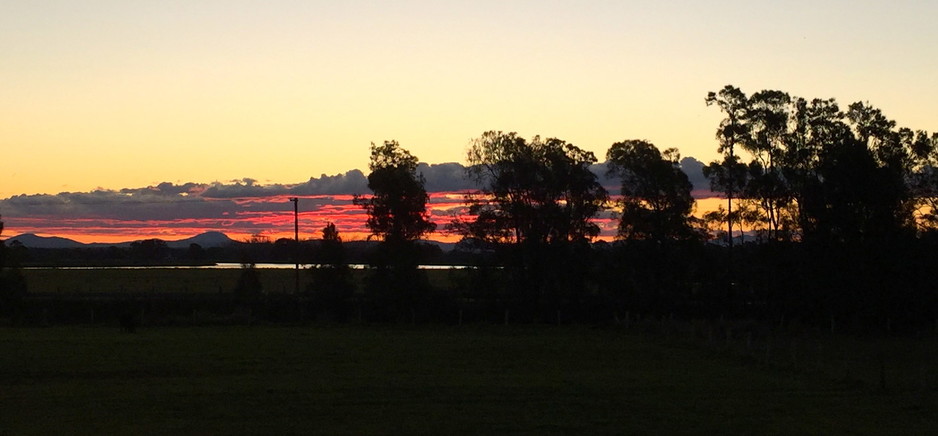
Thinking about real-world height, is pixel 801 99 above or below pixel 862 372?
above

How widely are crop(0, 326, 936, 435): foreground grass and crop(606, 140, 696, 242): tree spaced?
22.9 m

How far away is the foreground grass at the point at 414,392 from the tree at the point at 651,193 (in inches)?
900

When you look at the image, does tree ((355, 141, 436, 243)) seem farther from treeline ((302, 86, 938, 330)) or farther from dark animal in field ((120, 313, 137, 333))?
dark animal in field ((120, 313, 137, 333))

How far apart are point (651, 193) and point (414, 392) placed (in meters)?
42.9

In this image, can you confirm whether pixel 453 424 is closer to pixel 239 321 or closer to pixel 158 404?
pixel 158 404

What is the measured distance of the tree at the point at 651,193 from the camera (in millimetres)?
65375

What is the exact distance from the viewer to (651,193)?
218 feet

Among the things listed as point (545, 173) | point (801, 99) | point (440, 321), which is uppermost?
point (801, 99)

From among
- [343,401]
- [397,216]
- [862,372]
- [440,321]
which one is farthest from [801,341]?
[343,401]

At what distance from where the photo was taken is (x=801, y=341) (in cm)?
5044

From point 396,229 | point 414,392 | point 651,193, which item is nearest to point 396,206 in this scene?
point 396,229

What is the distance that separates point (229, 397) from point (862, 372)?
19629mm

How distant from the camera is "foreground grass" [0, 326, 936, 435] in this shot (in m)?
20.8

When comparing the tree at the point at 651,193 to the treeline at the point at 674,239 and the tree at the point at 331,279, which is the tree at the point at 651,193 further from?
the tree at the point at 331,279
